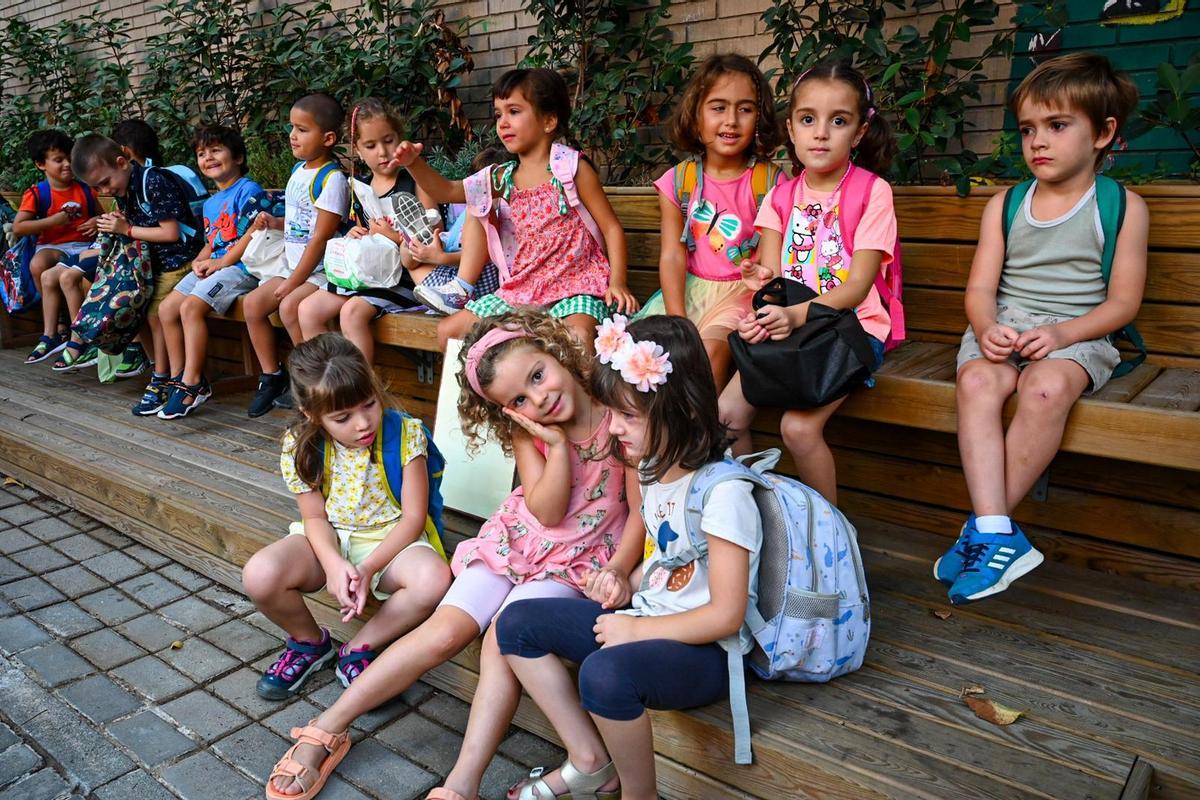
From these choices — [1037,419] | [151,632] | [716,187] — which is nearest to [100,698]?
[151,632]

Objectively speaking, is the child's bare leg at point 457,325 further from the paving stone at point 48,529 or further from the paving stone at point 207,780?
the paving stone at point 48,529

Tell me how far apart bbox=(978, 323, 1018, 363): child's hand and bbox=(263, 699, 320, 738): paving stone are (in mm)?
2059

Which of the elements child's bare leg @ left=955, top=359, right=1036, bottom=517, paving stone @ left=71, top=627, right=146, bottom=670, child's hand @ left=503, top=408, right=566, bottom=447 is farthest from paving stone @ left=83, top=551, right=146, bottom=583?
child's bare leg @ left=955, top=359, right=1036, bottom=517

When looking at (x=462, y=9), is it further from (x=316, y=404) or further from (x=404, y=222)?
(x=316, y=404)

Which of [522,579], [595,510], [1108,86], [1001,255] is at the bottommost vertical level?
[522,579]

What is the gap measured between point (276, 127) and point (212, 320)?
62.4 inches

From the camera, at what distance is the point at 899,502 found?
118 inches

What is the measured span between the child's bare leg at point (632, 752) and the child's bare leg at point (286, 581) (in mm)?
1090

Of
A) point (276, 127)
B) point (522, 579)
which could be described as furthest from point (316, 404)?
point (276, 127)

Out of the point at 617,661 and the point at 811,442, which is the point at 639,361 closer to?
the point at 617,661

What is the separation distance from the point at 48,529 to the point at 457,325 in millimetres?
2064

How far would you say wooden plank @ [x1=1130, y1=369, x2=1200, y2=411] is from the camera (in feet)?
7.36

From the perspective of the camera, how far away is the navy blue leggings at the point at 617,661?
181 cm

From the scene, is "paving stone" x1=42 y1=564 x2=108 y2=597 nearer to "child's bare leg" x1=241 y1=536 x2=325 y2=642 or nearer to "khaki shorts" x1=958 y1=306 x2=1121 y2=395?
"child's bare leg" x1=241 y1=536 x2=325 y2=642
